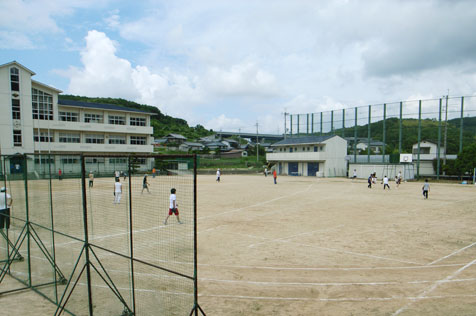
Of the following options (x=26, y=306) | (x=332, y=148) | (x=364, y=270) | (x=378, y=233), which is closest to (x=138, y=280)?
(x=26, y=306)

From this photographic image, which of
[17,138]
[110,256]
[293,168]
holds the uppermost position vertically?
[17,138]

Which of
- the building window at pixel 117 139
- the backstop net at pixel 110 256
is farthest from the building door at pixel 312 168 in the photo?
the backstop net at pixel 110 256

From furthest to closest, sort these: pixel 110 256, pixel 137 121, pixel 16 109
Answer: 1. pixel 137 121
2. pixel 16 109
3. pixel 110 256

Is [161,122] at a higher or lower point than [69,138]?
higher

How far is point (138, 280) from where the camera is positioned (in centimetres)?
719

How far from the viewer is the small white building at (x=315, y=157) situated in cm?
5053

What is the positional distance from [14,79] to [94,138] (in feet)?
45.2

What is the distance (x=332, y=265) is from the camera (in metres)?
8.17

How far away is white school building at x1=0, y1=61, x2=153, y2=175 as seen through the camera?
39469 mm

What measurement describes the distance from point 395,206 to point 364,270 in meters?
12.3

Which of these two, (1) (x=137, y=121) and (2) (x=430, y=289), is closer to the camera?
(2) (x=430, y=289)

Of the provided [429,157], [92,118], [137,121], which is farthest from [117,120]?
[429,157]

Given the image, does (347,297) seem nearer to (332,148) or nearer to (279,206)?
(279,206)

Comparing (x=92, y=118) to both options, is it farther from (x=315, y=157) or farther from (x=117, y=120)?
(x=315, y=157)
